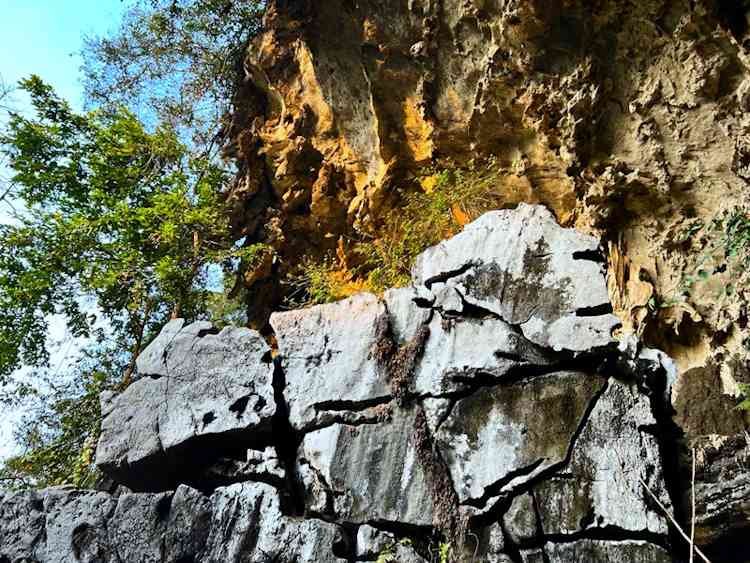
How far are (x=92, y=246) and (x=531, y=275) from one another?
19.5 feet

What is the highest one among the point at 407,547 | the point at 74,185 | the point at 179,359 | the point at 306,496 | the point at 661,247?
the point at 74,185

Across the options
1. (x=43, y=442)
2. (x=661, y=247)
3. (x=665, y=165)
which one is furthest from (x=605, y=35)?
(x=43, y=442)

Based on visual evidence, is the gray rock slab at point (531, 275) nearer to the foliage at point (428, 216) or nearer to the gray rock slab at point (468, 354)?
the gray rock slab at point (468, 354)

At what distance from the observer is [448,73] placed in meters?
6.86

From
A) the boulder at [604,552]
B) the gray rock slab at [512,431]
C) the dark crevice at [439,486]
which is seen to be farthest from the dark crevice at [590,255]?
the boulder at [604,552]

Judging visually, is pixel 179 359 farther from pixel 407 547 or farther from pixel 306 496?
pixel 407 547

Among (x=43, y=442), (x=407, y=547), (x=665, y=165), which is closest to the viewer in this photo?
(x=407, y=547)

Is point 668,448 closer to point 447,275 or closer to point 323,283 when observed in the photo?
point 447,275

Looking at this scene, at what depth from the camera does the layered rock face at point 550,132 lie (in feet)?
16.6

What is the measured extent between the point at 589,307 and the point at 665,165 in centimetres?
253

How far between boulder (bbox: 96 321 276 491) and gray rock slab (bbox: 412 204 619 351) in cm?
138

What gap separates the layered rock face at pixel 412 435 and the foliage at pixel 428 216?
163cm

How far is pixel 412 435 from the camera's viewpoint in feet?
12.6

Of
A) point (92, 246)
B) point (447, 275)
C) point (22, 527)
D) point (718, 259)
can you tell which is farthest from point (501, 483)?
point (92, 246)
